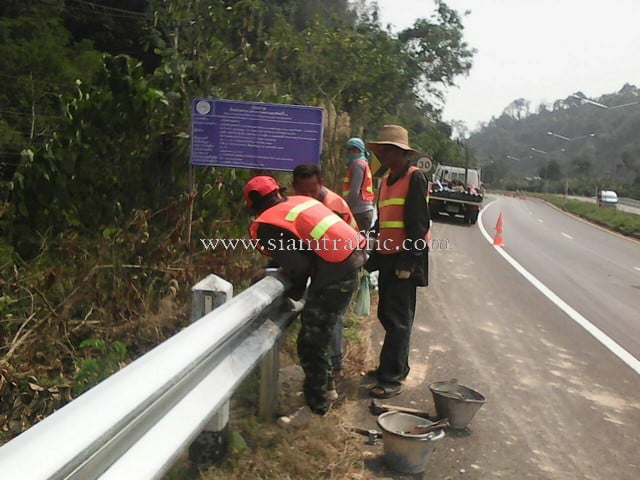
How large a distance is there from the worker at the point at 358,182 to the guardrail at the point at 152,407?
11.8 feet

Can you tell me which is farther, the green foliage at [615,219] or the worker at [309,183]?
the green foliage at [615,219]

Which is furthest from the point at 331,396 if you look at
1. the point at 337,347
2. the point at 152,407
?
the point at 152,407

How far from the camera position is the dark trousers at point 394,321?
456cm

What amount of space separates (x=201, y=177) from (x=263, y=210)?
11.0 ft

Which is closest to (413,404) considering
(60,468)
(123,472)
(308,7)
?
(123,472)

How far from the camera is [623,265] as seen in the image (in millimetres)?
14117

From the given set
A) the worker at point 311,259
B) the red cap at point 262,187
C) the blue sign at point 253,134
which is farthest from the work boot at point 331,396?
the blue sign at point 253,134

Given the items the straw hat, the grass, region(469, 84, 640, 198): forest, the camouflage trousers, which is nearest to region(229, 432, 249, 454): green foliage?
the camouflage trousers

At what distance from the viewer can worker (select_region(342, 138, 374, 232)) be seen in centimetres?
642

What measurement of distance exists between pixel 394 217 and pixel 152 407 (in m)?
3.17

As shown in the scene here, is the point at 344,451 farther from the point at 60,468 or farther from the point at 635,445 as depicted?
the point at 60,468

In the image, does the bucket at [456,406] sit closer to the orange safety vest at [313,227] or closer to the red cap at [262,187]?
the orange safety vest at [313,227]

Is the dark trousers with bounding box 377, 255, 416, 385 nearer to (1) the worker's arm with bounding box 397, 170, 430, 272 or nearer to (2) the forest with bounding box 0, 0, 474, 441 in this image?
(1) the worker's arm with bounding box 397, 170, 430, 272

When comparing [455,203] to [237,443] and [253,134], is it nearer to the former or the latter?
[253,134]
